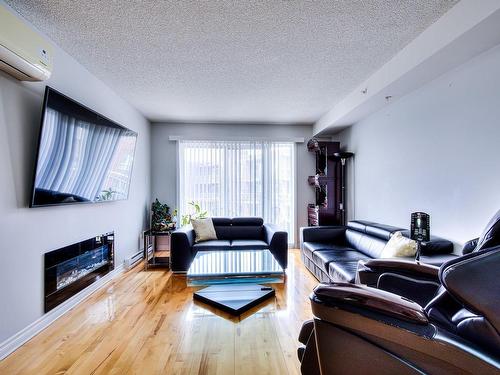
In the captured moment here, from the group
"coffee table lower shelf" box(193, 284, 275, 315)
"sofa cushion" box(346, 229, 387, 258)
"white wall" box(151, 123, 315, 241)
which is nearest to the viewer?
"coffee table lower shelf" box(193, 284, 275, 315)

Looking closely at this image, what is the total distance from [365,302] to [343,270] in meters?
1.67

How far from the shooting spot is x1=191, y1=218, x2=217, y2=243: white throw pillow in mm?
3990

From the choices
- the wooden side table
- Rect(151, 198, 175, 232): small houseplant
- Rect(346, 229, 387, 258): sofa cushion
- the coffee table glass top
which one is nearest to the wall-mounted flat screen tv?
the wooden side table

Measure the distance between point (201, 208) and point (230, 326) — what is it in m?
3.07

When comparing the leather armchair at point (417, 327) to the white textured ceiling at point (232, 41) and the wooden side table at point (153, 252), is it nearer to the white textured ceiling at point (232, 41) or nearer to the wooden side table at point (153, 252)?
the white textured ceiling at point (232, 41)

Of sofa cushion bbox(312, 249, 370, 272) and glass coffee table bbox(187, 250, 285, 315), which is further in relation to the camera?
sofa cushion bbox(312, 249, 370, 272)

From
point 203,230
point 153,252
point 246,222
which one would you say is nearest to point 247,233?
point 246,222

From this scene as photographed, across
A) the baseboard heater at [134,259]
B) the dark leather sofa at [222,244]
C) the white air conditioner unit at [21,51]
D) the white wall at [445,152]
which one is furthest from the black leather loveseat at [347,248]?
the white air conditioner unit at [21,51]

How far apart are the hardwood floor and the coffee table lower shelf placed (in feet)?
0.22

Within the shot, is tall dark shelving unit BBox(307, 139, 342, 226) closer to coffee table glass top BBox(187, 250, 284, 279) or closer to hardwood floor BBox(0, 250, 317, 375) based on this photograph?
coffee table glass top BBox(187, 250, 284, 279)

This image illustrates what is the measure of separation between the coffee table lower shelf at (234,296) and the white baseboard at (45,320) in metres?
1.20

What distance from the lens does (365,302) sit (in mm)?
926

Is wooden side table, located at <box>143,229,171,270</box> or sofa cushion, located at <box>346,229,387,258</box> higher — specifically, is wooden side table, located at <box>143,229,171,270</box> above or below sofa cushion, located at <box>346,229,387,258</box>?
below

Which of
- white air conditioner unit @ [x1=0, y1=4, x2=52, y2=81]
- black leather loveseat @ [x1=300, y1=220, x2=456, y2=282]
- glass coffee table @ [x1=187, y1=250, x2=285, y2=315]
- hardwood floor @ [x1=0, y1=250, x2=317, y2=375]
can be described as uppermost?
white air conditioner unit @ [x1=0, y1=4, x2=52, y2=81]
